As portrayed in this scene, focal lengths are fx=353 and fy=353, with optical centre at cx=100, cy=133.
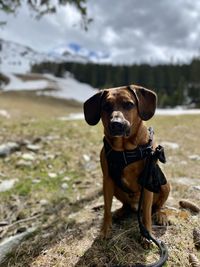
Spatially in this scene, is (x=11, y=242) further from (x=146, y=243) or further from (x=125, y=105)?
(x=125, y=105)

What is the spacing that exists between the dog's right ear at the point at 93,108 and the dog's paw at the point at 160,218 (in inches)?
59.8

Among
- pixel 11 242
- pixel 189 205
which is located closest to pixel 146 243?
pixel 189 205

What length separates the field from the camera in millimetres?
3980

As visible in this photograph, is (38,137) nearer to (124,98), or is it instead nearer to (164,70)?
(124,98)

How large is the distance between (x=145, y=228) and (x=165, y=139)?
756cm

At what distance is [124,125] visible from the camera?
11.5 feet

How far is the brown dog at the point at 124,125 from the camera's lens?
3.65 metres

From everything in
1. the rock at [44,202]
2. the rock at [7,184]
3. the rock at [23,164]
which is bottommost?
the rock at [44,202]

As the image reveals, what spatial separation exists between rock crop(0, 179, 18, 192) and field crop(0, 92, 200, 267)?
0.07m

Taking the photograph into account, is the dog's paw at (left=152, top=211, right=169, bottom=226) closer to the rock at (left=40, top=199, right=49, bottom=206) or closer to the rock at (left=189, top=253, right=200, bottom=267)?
the rock at (left=189, top=253, right=200, bottom=267)

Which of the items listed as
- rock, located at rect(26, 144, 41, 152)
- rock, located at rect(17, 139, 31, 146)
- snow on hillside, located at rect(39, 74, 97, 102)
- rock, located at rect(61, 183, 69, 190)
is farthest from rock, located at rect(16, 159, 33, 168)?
snow on hillside, located at rect(39, 74, 97, 102)

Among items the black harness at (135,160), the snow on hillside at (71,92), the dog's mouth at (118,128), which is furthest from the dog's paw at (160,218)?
the snow on hillside at (71,92)

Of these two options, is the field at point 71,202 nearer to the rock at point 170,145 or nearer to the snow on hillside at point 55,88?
the rock at point 170,145

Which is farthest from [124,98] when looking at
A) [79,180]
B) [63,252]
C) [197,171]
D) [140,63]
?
[140,63]
